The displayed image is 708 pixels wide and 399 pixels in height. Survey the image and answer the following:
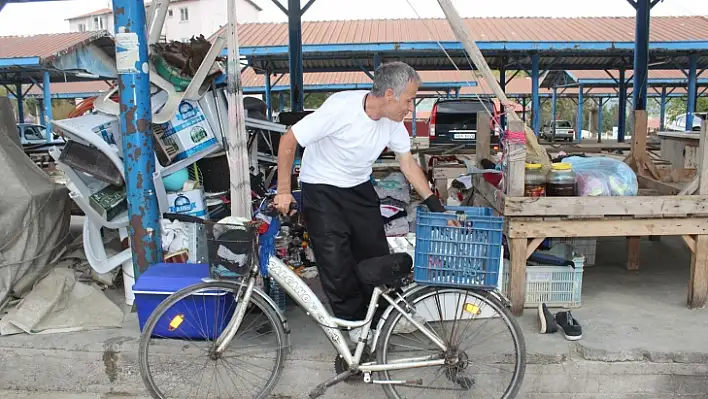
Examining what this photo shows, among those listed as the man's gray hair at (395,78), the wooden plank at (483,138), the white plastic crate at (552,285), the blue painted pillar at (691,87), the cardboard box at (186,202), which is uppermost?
the blue painted pillar at (691,87)

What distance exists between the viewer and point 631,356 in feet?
11.8

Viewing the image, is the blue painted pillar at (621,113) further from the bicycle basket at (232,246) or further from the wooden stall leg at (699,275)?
the bicycle basket at (232,246)

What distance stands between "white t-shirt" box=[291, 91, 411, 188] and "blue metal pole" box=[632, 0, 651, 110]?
9.98 meters

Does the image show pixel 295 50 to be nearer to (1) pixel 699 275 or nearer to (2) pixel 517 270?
(2) pixel 517 270

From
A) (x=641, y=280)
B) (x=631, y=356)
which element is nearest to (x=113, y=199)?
(x=631, y=356)

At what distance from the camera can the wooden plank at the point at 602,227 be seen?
3945 mm

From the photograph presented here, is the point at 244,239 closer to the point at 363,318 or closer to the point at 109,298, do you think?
the point at 363,318

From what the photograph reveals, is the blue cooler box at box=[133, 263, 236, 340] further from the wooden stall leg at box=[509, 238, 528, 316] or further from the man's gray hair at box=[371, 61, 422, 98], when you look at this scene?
→ the wooden stall leg at box=[509, 238, 528, 316]

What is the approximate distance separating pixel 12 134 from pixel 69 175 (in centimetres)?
130

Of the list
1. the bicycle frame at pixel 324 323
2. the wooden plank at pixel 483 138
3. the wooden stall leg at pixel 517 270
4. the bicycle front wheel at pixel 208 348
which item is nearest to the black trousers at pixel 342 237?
the bicycle frame at pixel 324 323

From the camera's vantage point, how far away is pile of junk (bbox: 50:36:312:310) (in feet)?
14.0

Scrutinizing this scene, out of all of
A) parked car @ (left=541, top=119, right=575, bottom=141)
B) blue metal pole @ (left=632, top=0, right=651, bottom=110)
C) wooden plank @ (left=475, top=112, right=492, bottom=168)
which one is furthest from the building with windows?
wooden plank @ (left=475, top=112, right=492, bottom=168)

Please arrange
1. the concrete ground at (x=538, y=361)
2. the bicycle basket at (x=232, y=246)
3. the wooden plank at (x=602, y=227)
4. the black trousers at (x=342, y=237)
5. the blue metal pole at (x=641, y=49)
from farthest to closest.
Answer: the blue metal pole at (x=641, y=49) → the wooden plank at (x=602, y=227) → the concrete ground at (x=538, y=361) → the black trousers at (x=342, y=237) → the bicycle basket at (x=232, y=246)

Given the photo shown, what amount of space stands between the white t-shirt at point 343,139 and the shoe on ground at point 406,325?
816mm
